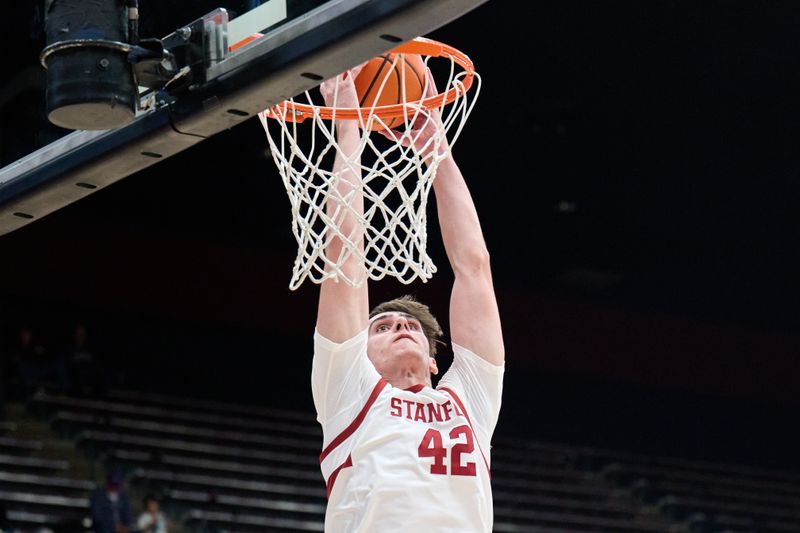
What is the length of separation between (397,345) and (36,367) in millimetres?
10445

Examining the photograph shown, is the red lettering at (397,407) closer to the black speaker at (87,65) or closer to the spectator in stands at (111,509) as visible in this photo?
the black speaker at (87,65)

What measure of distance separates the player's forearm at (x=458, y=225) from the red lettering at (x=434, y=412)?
20.7 inches

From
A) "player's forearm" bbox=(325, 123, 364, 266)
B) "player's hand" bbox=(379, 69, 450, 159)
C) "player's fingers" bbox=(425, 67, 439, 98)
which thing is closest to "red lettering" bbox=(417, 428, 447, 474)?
"player's forearm" bbox=(325, 123, 364, 266)

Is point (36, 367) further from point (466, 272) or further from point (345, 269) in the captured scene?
point (345, 269)

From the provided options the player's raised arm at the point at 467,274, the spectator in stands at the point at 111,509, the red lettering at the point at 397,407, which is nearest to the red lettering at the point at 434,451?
the red lettering at the point at 397,407

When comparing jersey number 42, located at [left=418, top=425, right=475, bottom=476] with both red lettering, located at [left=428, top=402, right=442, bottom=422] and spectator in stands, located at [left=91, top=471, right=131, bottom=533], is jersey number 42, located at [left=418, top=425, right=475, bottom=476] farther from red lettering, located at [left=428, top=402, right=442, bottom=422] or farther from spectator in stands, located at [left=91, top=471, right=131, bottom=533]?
spectator in stands, located at [left=91, top=471, right=131, bottom=533]

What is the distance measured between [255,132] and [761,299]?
7708mm

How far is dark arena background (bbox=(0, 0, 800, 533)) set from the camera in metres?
12.1

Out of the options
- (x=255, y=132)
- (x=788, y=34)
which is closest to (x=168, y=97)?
(x=788, y=34)

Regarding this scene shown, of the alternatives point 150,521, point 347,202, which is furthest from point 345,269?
point 150,521

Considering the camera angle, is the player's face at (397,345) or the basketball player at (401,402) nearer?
the basketball player at (401,402)

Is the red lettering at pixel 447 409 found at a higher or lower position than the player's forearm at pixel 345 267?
lower

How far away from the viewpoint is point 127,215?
15.0 meters

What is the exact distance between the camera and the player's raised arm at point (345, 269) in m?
3.72
